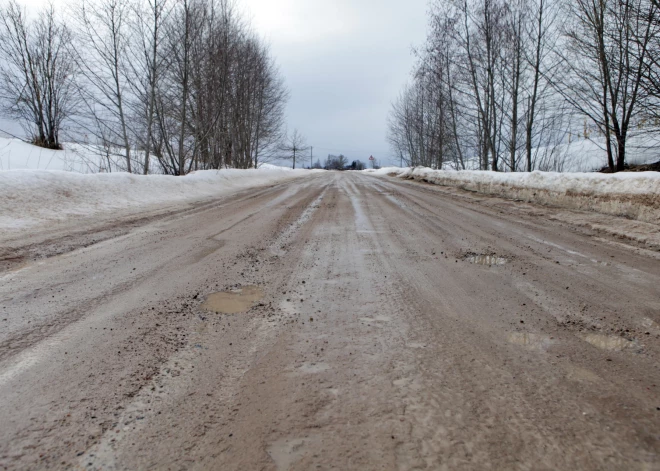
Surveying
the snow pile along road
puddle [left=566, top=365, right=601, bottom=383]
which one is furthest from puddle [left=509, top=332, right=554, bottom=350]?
the snow pile along road

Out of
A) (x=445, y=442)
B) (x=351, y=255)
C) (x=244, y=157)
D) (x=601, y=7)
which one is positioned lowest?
(x=445, y=442)

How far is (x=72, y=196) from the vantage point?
645 centimetres

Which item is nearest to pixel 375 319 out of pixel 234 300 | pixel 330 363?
pixel 330 363

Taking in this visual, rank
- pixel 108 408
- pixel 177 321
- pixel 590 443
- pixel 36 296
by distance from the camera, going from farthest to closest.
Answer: pixel 36 296 → pixel 177 321 → pixel 108 408 → pixel 590 443

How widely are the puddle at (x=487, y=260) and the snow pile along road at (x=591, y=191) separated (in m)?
3.48

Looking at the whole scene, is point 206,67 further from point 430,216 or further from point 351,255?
point 351,255

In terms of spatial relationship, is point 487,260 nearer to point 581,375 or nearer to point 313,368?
point 581,375

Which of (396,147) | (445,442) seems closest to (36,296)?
(445,442)

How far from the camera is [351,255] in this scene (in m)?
3.63

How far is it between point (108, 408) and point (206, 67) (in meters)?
16.5

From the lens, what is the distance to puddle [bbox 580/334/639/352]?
1.82 metres

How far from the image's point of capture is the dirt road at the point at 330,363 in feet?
3.77

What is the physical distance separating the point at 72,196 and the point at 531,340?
768cm

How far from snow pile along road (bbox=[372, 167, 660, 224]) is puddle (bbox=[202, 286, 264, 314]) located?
603 cm
